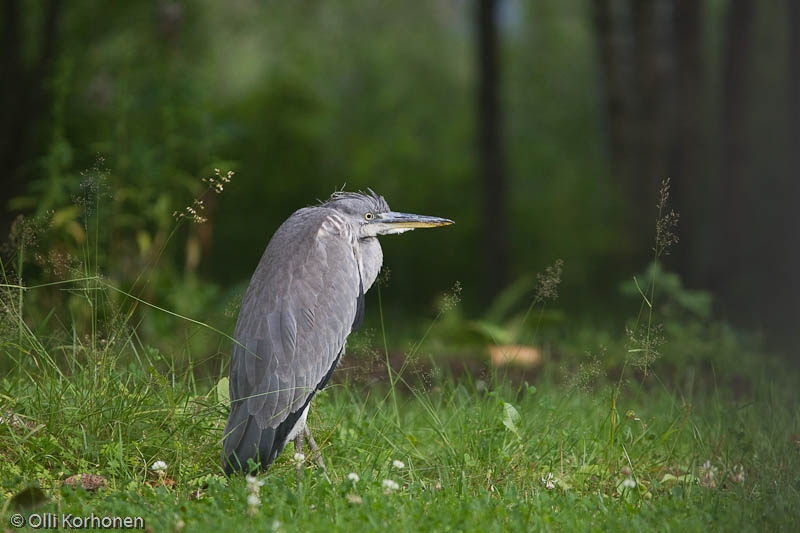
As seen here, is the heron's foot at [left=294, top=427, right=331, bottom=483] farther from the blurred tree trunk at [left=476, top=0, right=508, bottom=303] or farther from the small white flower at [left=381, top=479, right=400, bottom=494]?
the blurred tree trunk at [left=476, top=0, right=508, bottom=303]

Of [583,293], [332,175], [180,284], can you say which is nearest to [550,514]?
[180,284]

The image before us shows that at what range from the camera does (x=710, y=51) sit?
17.3 meters

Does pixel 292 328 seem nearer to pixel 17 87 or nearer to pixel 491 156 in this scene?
pixel 491 156

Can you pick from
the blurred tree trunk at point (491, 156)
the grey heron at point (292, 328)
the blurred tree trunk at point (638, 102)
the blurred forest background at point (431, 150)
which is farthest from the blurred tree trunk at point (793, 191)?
the grey heron at point (292, 328)

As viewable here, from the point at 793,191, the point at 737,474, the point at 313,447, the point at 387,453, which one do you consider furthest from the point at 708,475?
the point at 793,191

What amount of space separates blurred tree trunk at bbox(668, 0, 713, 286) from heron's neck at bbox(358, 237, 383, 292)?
6.13 meters

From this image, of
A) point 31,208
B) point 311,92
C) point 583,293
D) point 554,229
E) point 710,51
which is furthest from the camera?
point 710,51

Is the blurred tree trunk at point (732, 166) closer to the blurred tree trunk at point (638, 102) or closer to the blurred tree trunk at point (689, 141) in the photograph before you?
the blurred tree trunk at point (689, 141)

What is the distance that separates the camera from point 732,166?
12078 millimetres

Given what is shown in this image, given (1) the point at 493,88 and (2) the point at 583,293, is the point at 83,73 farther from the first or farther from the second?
(2) the point at 583,293

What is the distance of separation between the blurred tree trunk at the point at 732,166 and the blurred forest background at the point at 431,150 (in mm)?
32

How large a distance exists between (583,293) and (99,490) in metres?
7.80

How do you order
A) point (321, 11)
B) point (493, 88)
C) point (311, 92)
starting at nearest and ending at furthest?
point (493, 88) < point (311, 92) < point (321, 11)

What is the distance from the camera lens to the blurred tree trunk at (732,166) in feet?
37.5
